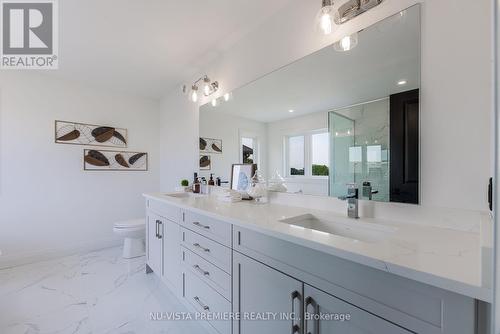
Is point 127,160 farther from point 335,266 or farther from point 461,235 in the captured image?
point 461,235

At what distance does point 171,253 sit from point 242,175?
90 centimetres

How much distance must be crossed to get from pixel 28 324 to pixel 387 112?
9.12 feet

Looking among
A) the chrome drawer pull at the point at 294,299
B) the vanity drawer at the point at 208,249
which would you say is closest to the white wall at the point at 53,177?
the vanity drawer at the point at 208,249

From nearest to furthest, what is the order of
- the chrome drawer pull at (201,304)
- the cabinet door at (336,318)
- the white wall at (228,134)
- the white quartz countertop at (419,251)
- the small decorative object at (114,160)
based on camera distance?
1. the white quartz countertop at (419,251)
2. the cabinet door at (336,318)
3. the chrome drawer pull at (201,304)
4. the white wall at (228,134)
5. the small decorative object at (114,160)

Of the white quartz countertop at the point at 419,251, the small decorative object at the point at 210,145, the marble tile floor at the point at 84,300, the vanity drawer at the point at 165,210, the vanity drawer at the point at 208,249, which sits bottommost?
the marble tile floor at the point at 84,300

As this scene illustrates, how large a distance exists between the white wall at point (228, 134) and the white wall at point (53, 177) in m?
1.58

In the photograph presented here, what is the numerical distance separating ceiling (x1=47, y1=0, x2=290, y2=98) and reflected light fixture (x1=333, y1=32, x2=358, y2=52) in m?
0.60

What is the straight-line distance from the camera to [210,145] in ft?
8.16

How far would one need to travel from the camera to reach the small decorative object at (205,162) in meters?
2.50

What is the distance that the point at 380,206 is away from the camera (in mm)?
1224

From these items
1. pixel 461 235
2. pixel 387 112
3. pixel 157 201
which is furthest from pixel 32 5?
pixel 461 235

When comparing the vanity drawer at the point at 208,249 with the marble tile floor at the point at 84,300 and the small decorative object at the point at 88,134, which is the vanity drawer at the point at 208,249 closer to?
the marble tile floor at the point at 84,300

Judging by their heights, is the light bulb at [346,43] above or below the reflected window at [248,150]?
above

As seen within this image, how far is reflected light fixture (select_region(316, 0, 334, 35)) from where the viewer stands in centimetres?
128
